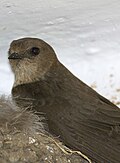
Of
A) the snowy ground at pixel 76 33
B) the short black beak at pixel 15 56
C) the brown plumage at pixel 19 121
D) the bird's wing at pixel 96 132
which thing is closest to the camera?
the bird's wing at pixel 96 132

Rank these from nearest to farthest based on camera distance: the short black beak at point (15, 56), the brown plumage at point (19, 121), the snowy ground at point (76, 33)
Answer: the brown plumage at point (19, 121) < the snowy ground at point (76, 33) < the short black beak at point (15, 56)

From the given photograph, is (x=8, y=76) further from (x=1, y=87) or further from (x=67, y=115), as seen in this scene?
(x=67, y=115)

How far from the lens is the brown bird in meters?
4.86

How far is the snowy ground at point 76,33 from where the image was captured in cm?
509

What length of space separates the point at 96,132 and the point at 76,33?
716mm

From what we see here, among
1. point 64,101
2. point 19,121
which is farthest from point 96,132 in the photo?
point 19,121

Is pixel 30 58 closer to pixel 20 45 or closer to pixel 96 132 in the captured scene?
pixel 20 45

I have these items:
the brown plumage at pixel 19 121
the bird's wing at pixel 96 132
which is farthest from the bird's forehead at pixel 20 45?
the bird's wing at pixel 96 132

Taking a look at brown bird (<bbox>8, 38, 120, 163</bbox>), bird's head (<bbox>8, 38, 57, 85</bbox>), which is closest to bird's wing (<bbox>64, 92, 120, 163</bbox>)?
brown bird (<bbox>8, 38, 120, 163</bbox>)

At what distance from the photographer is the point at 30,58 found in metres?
5.31

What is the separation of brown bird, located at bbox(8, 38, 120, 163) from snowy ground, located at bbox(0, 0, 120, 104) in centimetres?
9

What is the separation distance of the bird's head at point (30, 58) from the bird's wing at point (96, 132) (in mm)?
484

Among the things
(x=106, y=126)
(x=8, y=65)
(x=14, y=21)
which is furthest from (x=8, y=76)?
(x=106, y=126)

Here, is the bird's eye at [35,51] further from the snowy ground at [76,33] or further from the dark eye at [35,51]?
the snowy ground at [76,33]
